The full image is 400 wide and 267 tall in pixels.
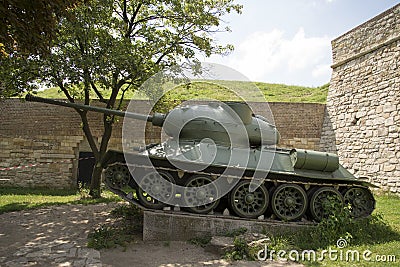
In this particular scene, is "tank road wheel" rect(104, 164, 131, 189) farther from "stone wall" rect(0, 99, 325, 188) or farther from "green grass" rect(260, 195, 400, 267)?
"stone wall" rect(0, 99, 325, 188)

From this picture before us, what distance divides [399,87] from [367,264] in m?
7.87

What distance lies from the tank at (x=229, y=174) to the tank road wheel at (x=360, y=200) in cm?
2

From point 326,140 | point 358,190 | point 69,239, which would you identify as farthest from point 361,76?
point 69,239

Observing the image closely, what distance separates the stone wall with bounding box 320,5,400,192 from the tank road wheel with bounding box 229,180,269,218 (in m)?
6.04

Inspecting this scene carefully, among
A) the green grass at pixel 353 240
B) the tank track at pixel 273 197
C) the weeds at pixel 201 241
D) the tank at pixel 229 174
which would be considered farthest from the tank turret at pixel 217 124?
the green grass at pixel 353 240

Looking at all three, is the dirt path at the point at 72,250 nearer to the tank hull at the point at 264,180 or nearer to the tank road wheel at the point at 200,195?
the tank road wheel at the point at 200,195

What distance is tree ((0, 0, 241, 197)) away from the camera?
33.7 feet

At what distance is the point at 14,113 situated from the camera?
14703mm

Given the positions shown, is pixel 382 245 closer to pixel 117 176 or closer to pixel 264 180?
pixel 264 180

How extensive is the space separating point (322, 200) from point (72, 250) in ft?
16.2

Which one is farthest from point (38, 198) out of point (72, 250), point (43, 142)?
point (72, 250)

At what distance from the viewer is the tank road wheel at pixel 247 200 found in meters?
7.30

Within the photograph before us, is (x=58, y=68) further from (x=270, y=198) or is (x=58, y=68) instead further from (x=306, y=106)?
(x=306, y=106)

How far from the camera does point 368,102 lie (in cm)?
1280
